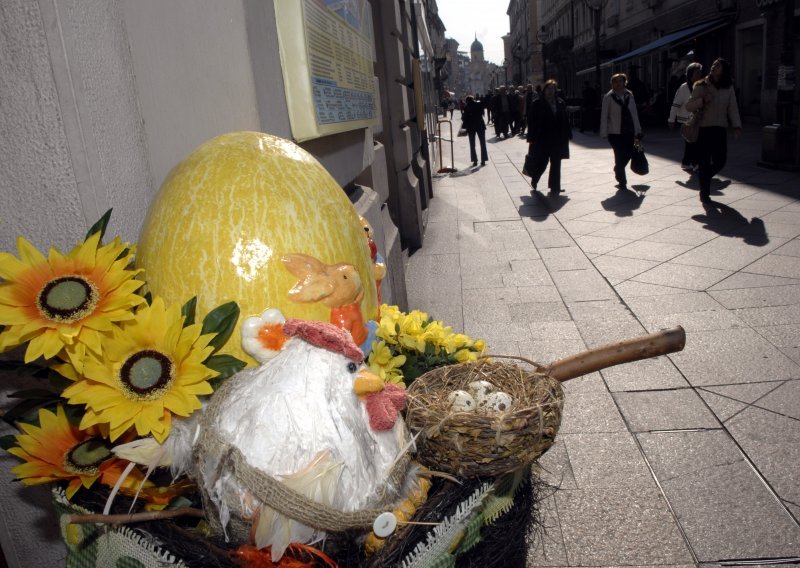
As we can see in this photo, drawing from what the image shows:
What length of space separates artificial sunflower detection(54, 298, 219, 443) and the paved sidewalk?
6.62 feet

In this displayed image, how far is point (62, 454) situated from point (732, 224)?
26.4 ft

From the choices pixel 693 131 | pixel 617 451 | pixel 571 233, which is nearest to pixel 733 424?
pixel 617 451

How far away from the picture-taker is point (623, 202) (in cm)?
991

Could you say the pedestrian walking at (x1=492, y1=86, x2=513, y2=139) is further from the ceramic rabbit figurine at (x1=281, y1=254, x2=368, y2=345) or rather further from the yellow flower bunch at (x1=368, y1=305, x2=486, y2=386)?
the ceramic rabbit figurine at (x1=281, y1=254, x2=368, y2=345)

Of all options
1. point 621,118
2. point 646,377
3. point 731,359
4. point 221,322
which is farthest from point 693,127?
point 221,322

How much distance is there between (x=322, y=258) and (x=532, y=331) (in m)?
3.91

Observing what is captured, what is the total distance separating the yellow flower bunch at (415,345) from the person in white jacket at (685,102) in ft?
32.7

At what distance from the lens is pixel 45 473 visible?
134cm

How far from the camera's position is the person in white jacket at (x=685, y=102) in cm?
1081

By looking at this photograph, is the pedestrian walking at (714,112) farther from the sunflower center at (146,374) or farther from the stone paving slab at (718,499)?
the sunflower center at (146,374)

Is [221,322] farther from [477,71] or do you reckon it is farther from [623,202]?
[477,71]

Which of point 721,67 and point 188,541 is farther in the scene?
point 721,67

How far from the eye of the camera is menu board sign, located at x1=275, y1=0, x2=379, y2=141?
2.56 metres

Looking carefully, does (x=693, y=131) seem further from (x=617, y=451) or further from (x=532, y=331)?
(x=617, y=451)
